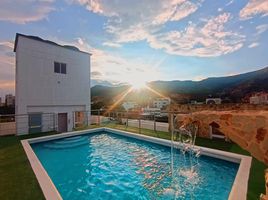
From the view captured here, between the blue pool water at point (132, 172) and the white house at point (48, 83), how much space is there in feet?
10.5

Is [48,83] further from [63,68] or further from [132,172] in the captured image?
[132,172]

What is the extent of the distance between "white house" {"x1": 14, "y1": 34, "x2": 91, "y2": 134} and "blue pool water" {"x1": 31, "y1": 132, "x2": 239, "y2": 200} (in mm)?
3192

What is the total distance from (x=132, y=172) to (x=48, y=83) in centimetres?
854

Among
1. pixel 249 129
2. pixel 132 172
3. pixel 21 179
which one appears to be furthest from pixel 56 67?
pixel 249 129

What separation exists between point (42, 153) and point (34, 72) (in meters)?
5.49

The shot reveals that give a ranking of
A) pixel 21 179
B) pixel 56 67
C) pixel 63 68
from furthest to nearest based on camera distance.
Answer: pixel 63 68, pixel 56 67, pixel 21 179

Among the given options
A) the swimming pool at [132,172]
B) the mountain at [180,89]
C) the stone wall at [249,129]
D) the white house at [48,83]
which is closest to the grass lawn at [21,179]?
the swimming pool at [132,172]

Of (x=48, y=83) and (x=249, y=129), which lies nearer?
(x=249, y=129)

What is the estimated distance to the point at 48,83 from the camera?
11.0 meters

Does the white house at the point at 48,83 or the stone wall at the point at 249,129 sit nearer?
the stone wall at the point at 249,129

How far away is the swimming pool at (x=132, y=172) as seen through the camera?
160 inches

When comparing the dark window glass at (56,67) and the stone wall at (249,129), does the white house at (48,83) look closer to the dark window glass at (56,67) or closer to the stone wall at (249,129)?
the dark window glass at (56,67)

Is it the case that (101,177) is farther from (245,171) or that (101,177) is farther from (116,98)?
(116,98)

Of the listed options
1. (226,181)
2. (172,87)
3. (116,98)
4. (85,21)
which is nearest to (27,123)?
(85,21)
